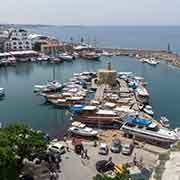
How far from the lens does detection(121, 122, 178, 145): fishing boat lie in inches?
834

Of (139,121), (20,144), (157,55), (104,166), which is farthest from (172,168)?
(157,55)

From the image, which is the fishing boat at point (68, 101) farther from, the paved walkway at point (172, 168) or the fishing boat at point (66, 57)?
the fishing boat at point (66, 57)

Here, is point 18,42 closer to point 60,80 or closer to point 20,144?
point 60,80

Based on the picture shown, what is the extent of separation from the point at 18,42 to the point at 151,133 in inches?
1890

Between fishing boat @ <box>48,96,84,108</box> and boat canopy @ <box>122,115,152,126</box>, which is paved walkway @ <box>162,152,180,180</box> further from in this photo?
fishing boat @ <box>48,96,84,108</box>

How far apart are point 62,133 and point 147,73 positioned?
27.7 m

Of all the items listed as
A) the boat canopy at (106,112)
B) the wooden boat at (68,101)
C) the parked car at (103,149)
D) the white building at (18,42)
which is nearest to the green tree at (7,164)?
the parked car at (103,149)

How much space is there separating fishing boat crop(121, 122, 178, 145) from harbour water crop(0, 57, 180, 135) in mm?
4501

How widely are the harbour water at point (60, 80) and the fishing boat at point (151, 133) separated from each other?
450 cm

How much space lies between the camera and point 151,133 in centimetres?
2166

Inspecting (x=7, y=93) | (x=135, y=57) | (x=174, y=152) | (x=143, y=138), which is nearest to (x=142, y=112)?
(x=143, y=138)

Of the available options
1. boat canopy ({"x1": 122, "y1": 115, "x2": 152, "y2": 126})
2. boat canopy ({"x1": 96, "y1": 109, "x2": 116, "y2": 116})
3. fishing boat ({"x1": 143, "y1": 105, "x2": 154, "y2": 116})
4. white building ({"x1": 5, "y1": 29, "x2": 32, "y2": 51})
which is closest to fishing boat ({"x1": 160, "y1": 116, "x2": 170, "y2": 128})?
fishing boat ({"x1": 143, "y1": 105, "x2": 154, "y2": 116})

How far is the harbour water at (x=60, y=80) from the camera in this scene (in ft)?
91.0

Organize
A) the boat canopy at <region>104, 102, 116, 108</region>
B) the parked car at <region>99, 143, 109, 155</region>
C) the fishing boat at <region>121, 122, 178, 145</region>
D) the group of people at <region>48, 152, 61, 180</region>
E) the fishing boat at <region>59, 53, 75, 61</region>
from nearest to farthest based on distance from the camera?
the group of people at <region>48, 152, 61, 180</region> → the parked car at <region>99, 143, 109, 155</region> → the fishing boat at <region>121, 122, 178, 145</region> → the boat canopy at <region>104, 102, 116, 108</region> → the fishing boat at <region>59, 53, 75, 61</region>
